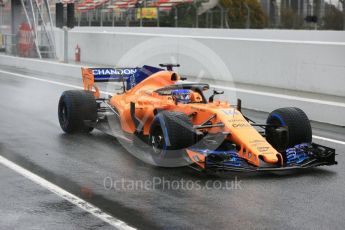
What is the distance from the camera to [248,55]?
1596cm

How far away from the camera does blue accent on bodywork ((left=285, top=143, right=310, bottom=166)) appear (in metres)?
7.51

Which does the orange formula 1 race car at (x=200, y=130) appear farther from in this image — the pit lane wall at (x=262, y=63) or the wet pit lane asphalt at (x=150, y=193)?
the pit lane wall at (x=262, y=63)

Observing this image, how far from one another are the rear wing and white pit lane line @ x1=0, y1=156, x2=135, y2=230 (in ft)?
8.24

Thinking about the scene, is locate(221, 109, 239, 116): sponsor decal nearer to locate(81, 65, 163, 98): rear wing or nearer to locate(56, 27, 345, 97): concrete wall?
locate(81, 65, 163, 98): rear wing

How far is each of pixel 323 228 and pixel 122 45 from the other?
16.7 metres

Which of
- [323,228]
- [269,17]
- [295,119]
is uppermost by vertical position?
[269,17]

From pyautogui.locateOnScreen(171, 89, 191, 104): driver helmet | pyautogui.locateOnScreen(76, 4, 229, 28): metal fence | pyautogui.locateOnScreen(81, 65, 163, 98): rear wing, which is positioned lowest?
pyautogui.locateOnScreen(171, 89, 191, 104): driver helmet

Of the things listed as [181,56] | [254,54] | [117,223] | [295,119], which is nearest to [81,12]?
[181,56]

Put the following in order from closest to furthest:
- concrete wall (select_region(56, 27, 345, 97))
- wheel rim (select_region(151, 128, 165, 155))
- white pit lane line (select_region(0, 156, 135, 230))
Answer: white pit lane line (select_region(0, 156, 135, 230)), wheel rim (select_region(151, 128, 165, 155)), concrete wall (select_region(56, 27, 345, 97))

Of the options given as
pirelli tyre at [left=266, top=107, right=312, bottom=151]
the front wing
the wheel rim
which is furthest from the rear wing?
the front wing

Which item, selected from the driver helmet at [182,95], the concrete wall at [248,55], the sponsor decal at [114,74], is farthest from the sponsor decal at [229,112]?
the concrete wall at [248,55]

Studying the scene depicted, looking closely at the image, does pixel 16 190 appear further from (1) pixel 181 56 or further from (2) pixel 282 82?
(1) pixel 181 56

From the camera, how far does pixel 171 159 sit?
778cm

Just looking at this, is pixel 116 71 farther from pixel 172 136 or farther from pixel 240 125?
pixel 240 125
